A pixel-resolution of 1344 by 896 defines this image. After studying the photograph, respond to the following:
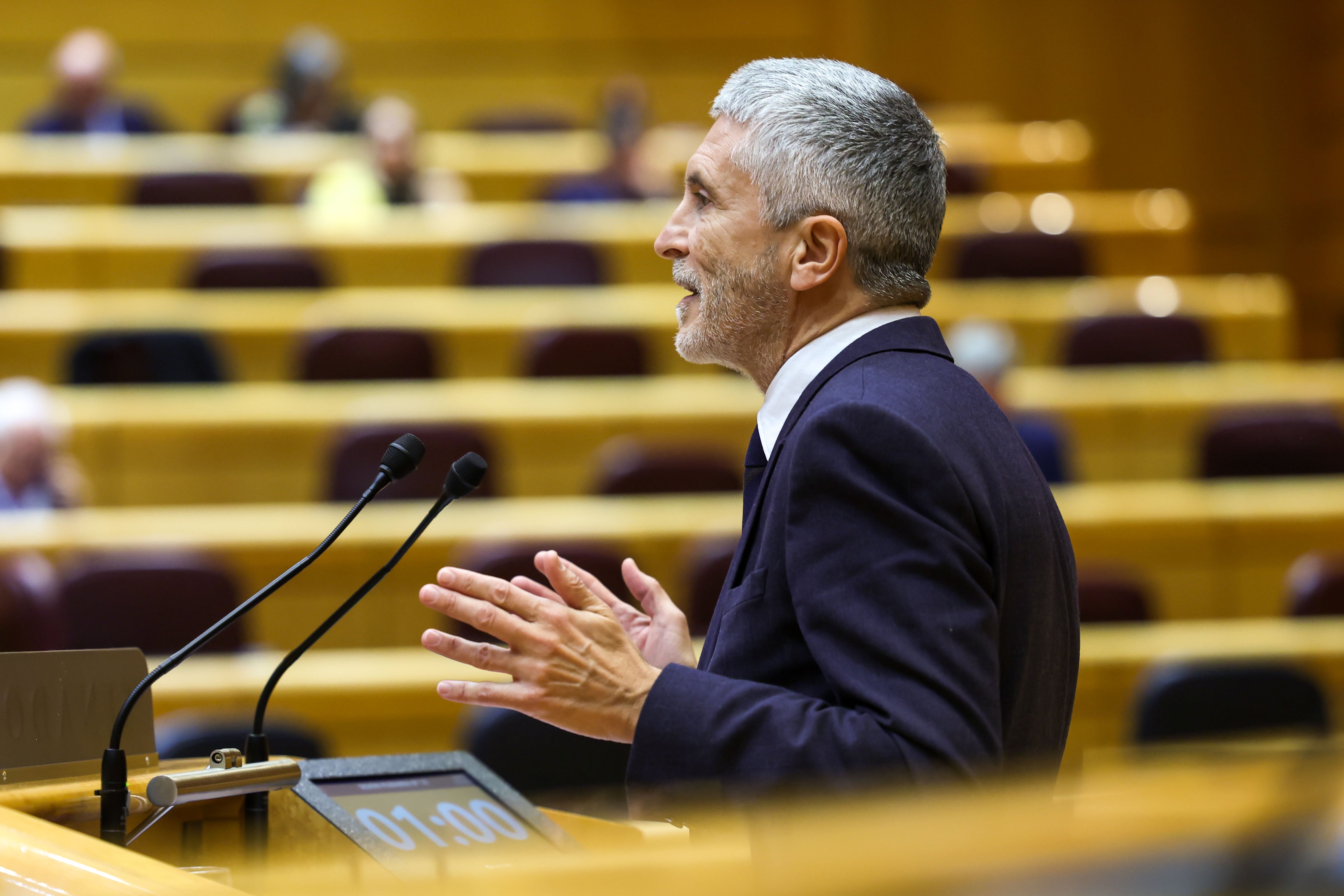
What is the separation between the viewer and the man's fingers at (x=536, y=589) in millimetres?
716

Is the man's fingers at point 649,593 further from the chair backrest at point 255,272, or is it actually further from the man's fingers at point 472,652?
the chair backrest at point 255,272

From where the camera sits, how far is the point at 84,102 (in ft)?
13.3

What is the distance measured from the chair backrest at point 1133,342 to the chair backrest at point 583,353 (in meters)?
0.98

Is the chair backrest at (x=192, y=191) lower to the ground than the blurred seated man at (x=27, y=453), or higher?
higher

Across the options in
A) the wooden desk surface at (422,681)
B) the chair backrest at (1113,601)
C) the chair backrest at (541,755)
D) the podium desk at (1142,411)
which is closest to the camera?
the chair backrest at (541,755)

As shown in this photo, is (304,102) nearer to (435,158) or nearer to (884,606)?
(435,158)

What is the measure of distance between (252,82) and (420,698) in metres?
3.37

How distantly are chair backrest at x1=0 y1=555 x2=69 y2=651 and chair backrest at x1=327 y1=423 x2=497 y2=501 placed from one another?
64 centimetres

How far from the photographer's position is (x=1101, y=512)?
2709mm

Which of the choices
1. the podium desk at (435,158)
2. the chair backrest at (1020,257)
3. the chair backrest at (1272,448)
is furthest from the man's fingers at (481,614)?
the podium desk at (435,158)

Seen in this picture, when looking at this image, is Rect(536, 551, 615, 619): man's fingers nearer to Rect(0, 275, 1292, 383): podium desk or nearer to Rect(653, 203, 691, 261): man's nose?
Rect(653, 203, 691, 261): man's nose

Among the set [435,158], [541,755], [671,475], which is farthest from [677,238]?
[435,158]

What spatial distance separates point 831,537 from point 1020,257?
3.17 m

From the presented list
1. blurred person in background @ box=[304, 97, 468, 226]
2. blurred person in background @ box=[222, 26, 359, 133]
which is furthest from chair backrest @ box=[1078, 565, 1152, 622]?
blurred person in background @ box=[222, 26, 359, 133]
